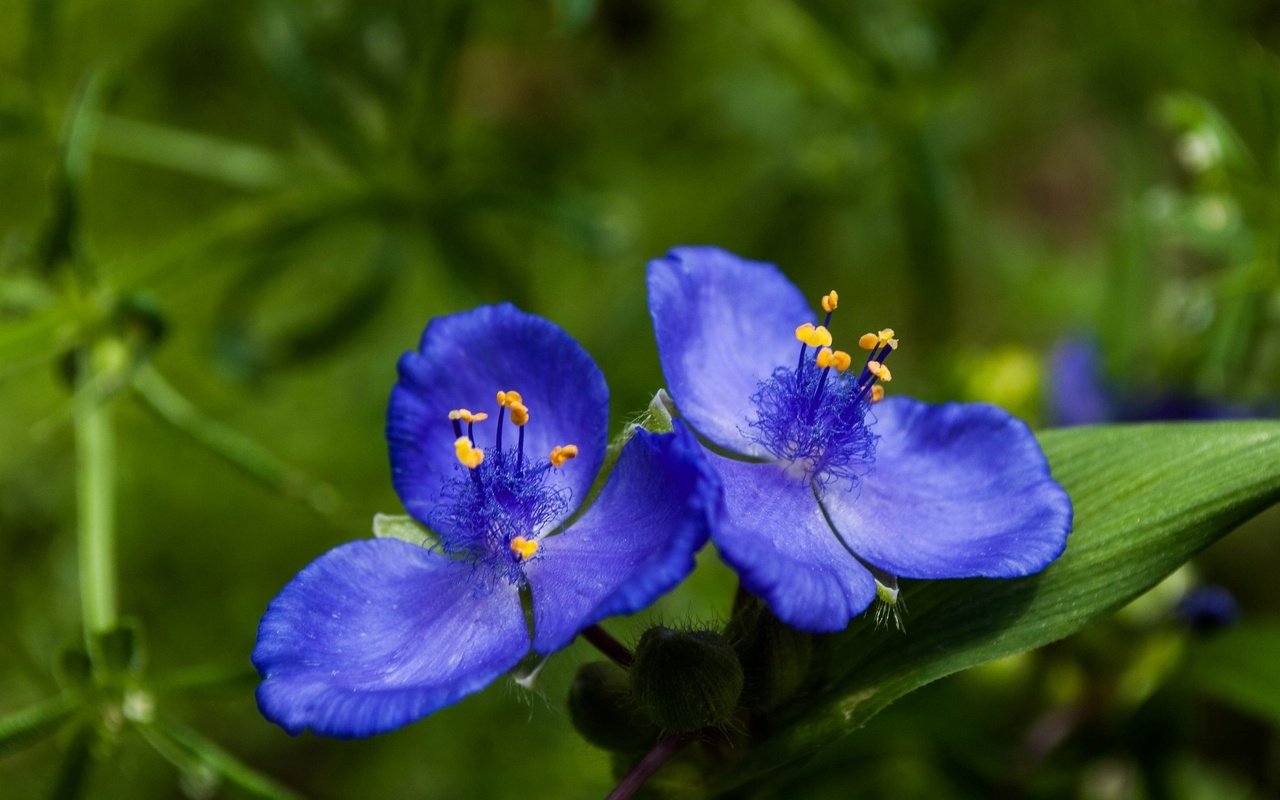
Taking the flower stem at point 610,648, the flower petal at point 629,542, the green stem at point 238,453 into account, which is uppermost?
the green stem at point 238,453

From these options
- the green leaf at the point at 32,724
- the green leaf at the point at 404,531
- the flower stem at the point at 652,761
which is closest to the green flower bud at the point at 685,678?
the flower stem at the point at 652,761

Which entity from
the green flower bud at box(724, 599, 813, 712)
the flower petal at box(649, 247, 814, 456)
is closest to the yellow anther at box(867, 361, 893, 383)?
the flower petal at box(649, 247, 814, 456)

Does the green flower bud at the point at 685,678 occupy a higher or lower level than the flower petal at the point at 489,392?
lower

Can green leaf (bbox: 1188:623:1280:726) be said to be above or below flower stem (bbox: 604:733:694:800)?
below

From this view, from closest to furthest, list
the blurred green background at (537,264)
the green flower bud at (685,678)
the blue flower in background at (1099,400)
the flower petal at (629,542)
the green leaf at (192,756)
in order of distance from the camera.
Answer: the flower petal at (629,542)
the green flower bud at (685,678)
the green leaf at (192,756)
the blurred green background at (537,264)
the blue flower in background at (1099,400)

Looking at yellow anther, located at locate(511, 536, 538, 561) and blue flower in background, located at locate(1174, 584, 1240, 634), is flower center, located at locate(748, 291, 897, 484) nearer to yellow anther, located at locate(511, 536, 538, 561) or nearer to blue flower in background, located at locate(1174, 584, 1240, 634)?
yellow anther, located at locate(511, 536, 538, 561)

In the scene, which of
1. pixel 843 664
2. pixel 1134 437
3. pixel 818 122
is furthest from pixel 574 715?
pixel 818 122

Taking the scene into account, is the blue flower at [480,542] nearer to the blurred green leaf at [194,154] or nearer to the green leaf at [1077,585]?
the green leaf at [1077,585]
